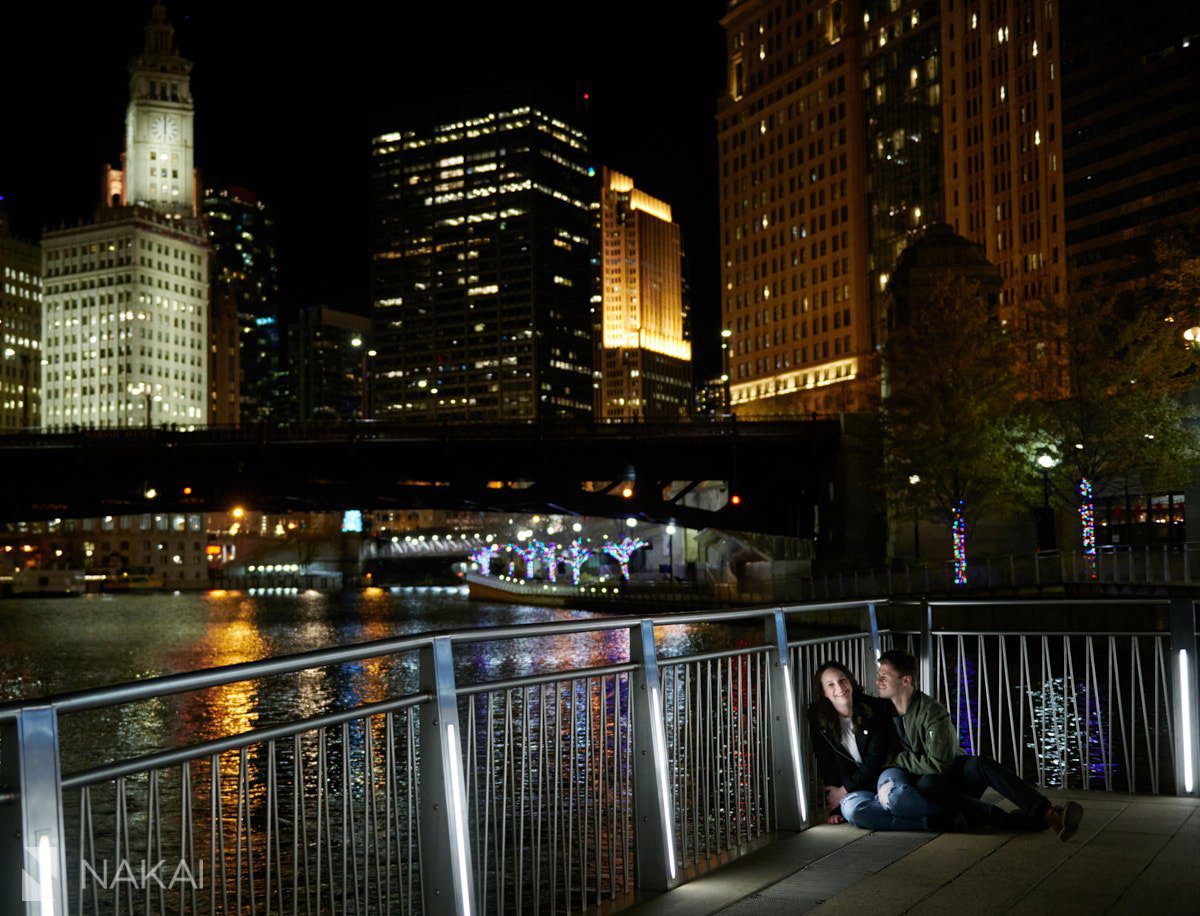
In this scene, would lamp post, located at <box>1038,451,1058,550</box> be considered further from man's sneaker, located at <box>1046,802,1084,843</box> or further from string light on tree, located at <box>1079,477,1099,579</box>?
man's sneaker, located at <box>1046,802,1084,843</box>

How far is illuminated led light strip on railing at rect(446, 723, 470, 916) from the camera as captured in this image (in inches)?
310

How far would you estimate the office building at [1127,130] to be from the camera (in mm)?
138500

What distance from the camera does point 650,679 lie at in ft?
32.4

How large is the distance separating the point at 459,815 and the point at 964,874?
3635 millimetres

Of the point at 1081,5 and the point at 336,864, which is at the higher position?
the point at 1081,5

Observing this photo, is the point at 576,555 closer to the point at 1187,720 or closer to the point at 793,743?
the point at 1187,720

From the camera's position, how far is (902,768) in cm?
1122

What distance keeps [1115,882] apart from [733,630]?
67272 millimetres

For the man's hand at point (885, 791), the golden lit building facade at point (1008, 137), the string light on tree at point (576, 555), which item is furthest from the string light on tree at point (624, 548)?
the man's hand at point (885, 791)

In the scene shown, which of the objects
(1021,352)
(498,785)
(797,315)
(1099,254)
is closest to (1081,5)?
(1099,254)

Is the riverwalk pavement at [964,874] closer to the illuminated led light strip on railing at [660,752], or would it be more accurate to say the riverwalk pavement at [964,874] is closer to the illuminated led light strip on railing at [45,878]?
the illuminated led light strip on railing at [660,752]

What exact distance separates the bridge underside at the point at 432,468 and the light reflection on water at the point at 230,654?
7562 mm

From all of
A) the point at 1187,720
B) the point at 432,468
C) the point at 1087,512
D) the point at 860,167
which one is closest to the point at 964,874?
the point at 1187,720

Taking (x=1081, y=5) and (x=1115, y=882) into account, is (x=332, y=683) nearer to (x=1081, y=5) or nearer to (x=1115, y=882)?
(x=1115, y=882)
